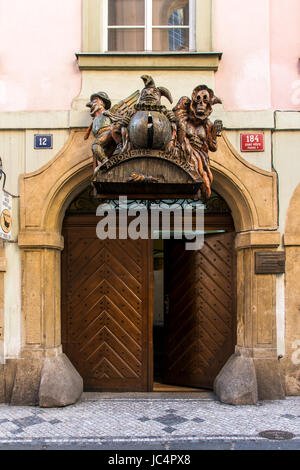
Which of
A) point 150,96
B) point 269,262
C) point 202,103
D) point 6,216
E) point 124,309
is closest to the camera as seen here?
point 150,96

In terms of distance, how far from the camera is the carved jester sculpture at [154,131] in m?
5.23

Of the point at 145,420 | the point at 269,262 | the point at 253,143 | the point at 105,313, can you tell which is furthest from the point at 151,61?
the point at 145,420

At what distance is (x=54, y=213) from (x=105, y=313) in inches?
59.4

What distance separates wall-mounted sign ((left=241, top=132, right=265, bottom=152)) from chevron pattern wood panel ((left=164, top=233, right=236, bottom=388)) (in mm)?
1190

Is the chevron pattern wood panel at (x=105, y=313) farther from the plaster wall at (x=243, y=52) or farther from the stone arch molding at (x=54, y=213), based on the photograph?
the plaster wall at (x=243, y=52)

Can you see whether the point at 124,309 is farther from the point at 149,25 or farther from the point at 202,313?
the point at 149,25

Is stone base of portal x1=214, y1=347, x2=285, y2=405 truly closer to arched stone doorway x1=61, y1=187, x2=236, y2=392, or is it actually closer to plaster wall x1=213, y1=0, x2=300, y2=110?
arched stone doorway x1=61, y1=187, x2=236, y2=392

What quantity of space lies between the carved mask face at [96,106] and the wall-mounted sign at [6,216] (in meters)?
1.44

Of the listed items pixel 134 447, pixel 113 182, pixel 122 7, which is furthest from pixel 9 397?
pixel 122 7

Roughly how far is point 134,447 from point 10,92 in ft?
15.1

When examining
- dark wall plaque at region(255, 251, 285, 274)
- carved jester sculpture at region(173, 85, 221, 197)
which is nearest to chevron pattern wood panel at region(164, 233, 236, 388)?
dark wall plaque at region(255, 251, 285, 274)

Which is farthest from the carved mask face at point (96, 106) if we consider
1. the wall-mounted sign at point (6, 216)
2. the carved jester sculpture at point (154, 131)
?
the wall-mounted sign at point (6, 216)

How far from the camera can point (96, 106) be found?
5.92m

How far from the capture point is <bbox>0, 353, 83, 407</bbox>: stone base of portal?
588 cm
